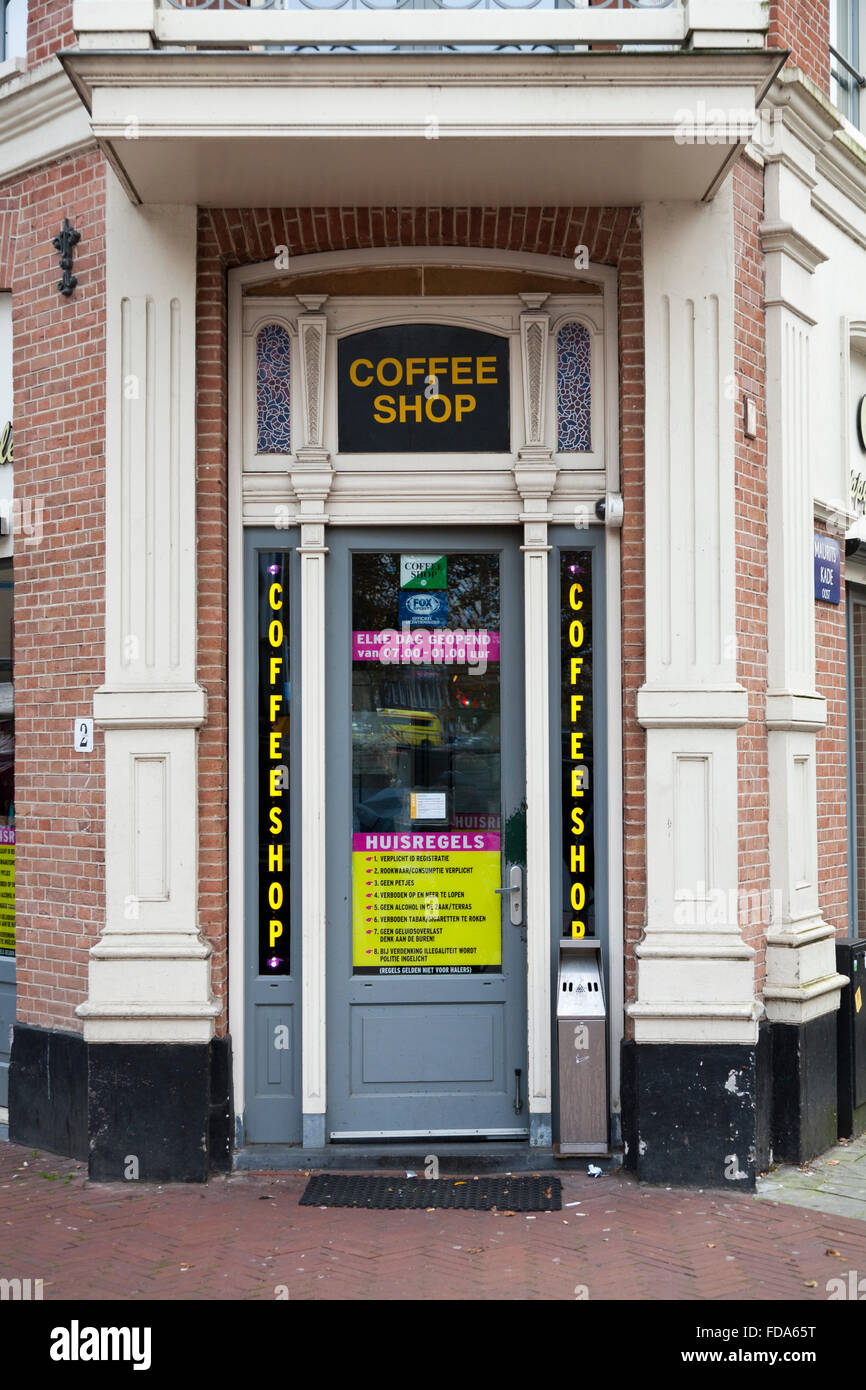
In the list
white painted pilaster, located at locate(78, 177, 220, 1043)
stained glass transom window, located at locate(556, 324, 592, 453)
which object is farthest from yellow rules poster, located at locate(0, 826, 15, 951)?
stained glass transom window, located at locate(556, 324, 592, 453)

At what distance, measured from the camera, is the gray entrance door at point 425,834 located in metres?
6.75

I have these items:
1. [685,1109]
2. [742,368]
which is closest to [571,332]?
[742,368]

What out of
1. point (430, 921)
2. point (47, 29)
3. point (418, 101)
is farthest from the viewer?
point (47, 29)

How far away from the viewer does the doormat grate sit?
19.7ft

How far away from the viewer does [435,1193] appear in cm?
620

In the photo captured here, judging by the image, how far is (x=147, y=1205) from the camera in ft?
20.0

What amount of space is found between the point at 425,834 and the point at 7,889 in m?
2.67

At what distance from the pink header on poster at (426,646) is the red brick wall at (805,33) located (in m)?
3.37

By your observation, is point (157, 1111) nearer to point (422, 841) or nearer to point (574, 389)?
point (422, 841)

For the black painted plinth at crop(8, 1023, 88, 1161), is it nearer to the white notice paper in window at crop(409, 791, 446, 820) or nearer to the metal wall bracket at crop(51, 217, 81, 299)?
the white notice paper in window at crop(409, 791, 446, 820)

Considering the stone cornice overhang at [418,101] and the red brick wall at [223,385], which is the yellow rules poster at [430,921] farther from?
the stone cornice overhang at [418,101]

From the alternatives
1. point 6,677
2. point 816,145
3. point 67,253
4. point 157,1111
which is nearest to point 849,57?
point 816,145

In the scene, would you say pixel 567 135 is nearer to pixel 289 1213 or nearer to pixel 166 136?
pixel 166 136

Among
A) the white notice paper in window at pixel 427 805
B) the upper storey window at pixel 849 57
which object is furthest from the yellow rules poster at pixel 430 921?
the upper storey window at pixel 849 57
